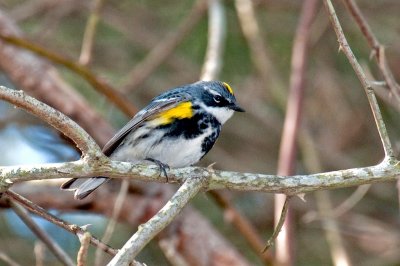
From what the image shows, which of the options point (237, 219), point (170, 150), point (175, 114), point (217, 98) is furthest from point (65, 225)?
point (237, 219)

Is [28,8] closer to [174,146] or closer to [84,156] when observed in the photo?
[174,146]

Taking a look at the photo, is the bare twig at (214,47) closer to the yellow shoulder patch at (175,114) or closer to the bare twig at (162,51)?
the bare twig at (162,51)

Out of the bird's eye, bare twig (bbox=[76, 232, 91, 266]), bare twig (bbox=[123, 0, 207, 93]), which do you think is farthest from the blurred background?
bare twig (bbox=[76, 232, 91, 266])

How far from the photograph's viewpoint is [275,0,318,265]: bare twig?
4.80 metres

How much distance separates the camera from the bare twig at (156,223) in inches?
101

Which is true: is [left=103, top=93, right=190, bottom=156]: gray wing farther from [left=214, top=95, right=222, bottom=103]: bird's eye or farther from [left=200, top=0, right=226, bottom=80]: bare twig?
[left=200, top=0, right=226, bottom=80]: bare twig

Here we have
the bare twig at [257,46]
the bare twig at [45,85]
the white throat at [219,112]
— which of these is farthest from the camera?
the bare twig at [257,46]

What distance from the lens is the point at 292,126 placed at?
16.5 feet

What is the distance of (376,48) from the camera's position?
3998 mm

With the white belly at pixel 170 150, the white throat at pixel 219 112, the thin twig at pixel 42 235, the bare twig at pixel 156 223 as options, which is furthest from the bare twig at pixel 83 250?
the white throat at pixel 219 112

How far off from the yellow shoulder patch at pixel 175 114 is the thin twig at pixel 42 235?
1007mm

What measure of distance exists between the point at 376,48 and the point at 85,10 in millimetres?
3560

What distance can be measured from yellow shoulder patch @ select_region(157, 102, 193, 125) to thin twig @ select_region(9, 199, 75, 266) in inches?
39.7

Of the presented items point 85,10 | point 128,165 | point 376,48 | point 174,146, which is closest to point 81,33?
point 85,10
